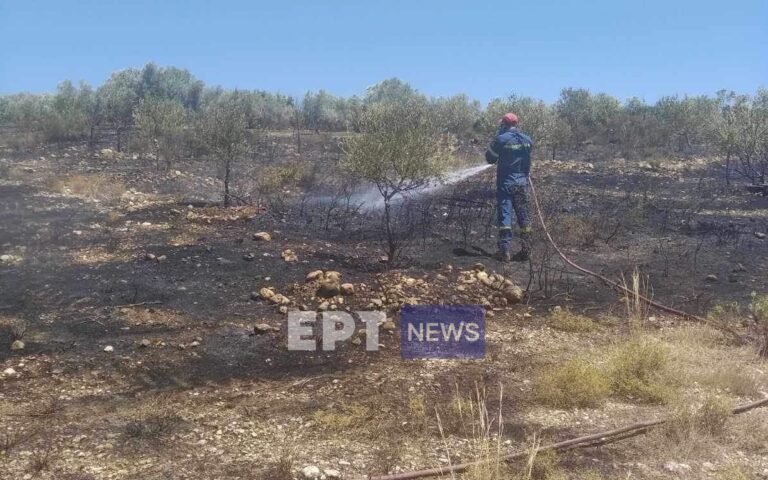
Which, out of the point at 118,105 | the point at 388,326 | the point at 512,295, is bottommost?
the point at 388,326

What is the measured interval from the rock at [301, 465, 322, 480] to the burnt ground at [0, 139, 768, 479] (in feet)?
0.21

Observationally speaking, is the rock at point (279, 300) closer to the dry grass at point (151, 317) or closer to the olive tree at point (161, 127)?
the dry grass at point (151, 317)

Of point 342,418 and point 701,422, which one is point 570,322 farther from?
point 342,418

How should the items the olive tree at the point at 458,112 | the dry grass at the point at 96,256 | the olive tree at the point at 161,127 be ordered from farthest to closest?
the olive tree at the point at 458,112
the olive tree at the point at 161,127
the dry grass at the point at 96,256

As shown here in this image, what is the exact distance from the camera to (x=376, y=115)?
395 inches

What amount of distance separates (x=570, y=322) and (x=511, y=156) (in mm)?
3590

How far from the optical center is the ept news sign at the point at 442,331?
5.69 meters

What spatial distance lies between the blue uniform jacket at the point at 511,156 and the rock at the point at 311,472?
21.4ft

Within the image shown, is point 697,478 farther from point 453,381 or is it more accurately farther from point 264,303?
point 264,303

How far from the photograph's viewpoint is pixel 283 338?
19.5 ft

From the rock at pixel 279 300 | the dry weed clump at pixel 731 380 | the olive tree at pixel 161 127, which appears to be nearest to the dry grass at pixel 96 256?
the rock at pixel 279 300

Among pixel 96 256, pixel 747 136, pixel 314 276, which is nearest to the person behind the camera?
pixel 314 276

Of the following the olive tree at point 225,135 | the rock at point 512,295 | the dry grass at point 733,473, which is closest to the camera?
the dry grass at point 733,473

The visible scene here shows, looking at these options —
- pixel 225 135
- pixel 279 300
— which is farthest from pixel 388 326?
pixel 225 135
